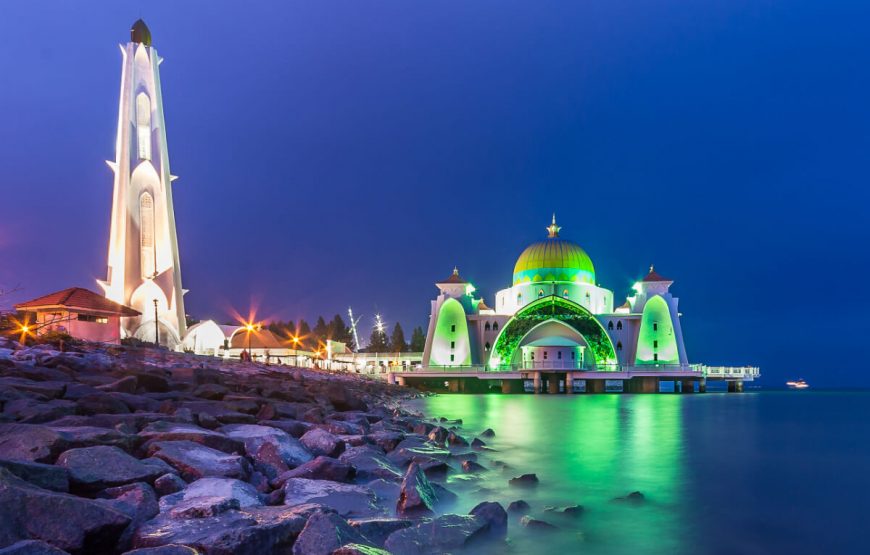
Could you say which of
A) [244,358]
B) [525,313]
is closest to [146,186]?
[244,358]

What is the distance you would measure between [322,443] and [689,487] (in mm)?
5491

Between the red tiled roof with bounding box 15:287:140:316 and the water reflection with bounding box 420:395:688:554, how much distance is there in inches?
681

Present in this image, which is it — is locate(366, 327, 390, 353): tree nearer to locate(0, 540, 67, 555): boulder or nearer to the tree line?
the tree line

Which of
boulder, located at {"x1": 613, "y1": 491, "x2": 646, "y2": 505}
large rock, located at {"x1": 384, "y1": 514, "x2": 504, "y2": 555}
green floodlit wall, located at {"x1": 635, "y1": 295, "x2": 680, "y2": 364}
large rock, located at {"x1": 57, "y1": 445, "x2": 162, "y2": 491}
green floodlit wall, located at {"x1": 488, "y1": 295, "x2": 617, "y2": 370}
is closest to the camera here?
large rock, located at {"x1": 57, "y1": 445, "x2": 162, "y2": 491}

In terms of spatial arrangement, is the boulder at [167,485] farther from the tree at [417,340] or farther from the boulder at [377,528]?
the tree at [417,340]

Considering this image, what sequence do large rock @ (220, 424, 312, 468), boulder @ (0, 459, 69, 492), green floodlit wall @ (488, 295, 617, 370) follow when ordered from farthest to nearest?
1. green floodlit wall @ (488, 295, 617, 370)
2. large rock @ (220, 424, 312, 468)
3. boulder @ (0, 459, 69, 492)

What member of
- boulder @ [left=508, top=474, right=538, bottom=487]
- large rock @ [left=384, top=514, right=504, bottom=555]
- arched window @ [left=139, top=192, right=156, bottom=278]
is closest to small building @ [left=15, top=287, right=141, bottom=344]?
arched window @ [left=139, top=192, right=156, bottom=278]

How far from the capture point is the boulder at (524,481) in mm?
9336

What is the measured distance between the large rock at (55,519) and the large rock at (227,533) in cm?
32

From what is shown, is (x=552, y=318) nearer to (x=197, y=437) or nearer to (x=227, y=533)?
(x=197, y=437)

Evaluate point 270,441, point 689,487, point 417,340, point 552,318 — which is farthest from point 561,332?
point 270,441

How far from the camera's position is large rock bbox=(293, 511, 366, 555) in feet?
13.7

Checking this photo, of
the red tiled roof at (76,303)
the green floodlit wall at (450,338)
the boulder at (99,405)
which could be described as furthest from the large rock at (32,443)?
the green floodlit wall at (450,338)

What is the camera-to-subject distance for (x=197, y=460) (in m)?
6.04
